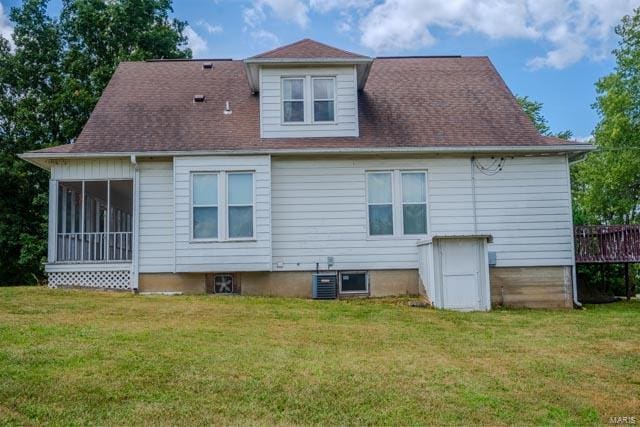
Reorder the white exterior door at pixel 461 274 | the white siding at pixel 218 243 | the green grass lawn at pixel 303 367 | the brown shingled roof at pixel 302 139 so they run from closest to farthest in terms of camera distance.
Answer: the green grass lawn at pixel 303 367, the white exterior door at pixel 461 274, the white siding at pixel 218 243, the brown shingled roof at pixel 302 139

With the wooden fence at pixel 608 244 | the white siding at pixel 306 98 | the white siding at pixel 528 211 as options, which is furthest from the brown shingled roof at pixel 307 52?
the wooden fence at pixel 608 244

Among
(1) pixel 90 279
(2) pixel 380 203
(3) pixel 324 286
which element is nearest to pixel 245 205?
(3) pixel 324 286

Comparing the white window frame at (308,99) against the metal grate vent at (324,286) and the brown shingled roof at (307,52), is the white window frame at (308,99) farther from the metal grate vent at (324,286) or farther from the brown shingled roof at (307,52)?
the metal grate vent at (324,286)

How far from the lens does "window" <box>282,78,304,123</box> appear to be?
12.9 metres

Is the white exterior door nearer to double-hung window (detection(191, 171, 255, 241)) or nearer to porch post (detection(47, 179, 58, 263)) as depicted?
double-hung window (detection(191, 171, 255, 241))

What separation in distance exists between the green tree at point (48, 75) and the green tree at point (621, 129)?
61.9 feet

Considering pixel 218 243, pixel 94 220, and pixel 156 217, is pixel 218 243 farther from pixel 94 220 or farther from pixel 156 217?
pixel 94 220

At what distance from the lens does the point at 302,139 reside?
12695 mm

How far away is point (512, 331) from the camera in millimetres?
8594

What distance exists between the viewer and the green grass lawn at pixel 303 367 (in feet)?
15.7

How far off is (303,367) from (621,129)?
2187cm

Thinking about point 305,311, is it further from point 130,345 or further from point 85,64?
point 85,64

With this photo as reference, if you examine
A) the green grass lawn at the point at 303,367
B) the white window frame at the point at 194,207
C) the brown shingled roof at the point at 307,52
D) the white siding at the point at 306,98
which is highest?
the brown shingled roof at the point at 307,52

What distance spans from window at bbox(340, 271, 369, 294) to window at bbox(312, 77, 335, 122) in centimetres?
366
